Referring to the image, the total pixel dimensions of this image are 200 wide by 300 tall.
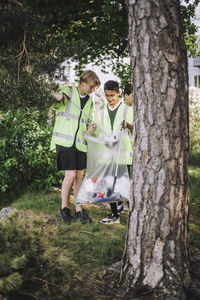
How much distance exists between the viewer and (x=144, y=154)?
238cm

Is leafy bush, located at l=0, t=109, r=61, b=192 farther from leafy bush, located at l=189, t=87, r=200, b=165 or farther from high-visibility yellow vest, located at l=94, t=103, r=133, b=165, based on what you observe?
leafy bush, located at l=189, t=87, r=200, b=165

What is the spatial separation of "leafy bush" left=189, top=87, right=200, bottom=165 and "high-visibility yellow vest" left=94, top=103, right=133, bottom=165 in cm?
529

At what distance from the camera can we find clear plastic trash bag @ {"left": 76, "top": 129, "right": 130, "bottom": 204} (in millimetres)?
3766

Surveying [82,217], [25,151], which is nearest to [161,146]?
[82,217]

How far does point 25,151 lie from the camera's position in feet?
18.7

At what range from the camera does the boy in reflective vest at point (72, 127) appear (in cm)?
402

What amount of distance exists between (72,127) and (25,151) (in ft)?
6.33

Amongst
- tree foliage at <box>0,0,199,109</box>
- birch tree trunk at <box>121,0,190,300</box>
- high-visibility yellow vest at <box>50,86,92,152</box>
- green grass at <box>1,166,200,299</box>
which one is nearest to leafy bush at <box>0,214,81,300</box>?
green grass at <box>1,166,200,299</box>

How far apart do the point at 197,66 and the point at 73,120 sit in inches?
768

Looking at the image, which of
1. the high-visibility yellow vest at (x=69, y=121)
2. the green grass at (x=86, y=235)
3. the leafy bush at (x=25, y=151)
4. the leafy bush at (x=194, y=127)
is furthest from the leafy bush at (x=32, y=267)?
the leafy bush at (x=194, y=127)

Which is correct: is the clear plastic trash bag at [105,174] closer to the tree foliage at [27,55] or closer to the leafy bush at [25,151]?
the tree foliage at [27,55]

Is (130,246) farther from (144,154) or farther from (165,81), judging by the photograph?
(165,81)

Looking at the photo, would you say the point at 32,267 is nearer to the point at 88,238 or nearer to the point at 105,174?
the point at 88,238

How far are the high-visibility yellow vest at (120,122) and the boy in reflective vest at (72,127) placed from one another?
180 mm
